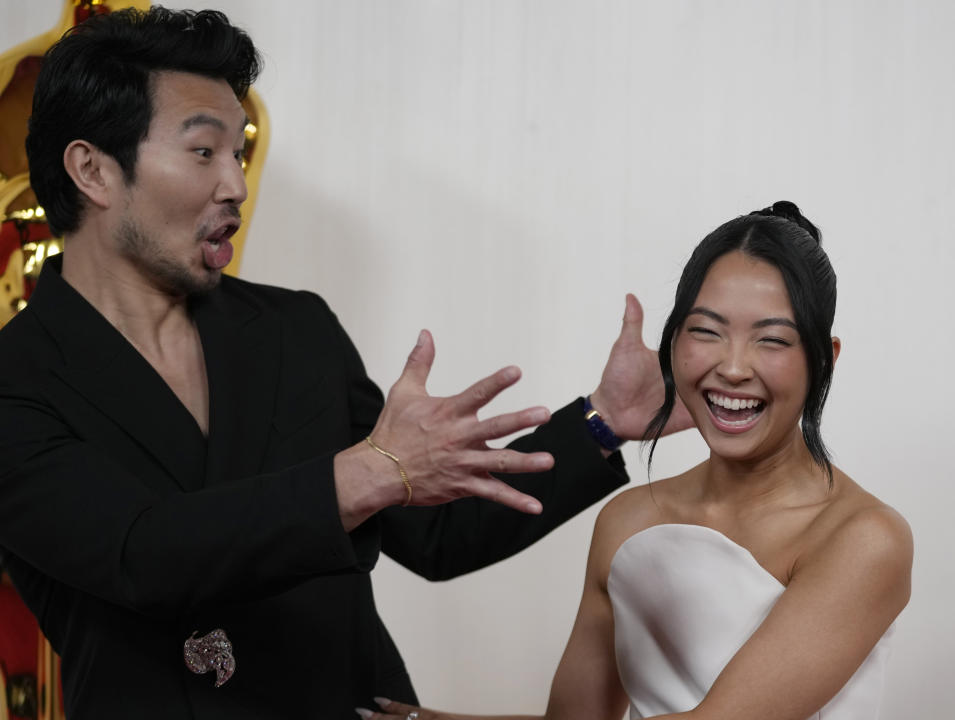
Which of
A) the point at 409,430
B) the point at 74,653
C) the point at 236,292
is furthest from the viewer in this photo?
the point at 236,292

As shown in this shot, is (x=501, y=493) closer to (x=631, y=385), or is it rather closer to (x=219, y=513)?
(x=219, y=513)

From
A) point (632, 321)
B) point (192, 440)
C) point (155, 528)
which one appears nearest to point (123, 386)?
point (192, 440)

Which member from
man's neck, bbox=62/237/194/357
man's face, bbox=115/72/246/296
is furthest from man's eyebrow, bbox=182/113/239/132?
man's neck, bbox=62/237/194/357

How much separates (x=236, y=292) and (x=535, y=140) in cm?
111

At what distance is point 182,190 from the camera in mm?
1936

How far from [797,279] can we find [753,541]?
361mm

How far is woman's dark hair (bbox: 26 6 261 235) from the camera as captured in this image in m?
1.95

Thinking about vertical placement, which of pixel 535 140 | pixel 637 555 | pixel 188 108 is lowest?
pixel 637 555

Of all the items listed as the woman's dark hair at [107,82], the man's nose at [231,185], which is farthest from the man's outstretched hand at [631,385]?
the woman's dark hair at [107,82]

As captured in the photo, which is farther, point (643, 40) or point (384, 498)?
point (643, 40)

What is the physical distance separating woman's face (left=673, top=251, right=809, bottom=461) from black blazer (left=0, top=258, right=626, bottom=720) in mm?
270

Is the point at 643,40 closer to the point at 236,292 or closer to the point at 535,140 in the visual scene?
the point at 535,140

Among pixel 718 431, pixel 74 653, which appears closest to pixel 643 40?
pixel 718 431

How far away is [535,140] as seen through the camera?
303 cm
